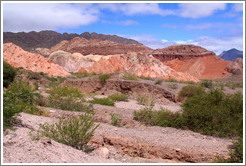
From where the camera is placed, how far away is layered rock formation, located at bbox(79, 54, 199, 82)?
45147 millimetres

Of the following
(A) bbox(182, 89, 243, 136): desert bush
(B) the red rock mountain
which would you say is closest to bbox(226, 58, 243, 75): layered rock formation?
(B) the red rock mountain

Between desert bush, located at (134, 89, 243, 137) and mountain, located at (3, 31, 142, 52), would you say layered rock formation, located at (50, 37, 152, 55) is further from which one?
desert bush, located at (134, 89, 243, 137)

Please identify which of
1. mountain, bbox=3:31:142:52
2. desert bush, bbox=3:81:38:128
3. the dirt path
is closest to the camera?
the dirt path

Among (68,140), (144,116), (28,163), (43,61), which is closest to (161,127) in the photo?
(144,116)

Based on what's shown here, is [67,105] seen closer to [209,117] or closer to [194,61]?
[209,117]

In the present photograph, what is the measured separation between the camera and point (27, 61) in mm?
45219

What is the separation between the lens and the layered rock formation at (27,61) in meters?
43.8

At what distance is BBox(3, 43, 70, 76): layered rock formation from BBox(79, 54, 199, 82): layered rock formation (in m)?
7.89

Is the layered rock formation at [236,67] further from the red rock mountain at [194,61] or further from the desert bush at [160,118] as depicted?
the desert bush at [160,118]

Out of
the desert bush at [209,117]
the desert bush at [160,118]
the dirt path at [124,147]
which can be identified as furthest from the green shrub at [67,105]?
the dirt path at [124,147]

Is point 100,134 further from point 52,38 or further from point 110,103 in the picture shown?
point 52,38

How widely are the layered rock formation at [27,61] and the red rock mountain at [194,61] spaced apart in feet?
125

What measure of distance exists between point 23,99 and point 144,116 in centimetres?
548

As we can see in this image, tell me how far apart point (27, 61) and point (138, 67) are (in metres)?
20.2
